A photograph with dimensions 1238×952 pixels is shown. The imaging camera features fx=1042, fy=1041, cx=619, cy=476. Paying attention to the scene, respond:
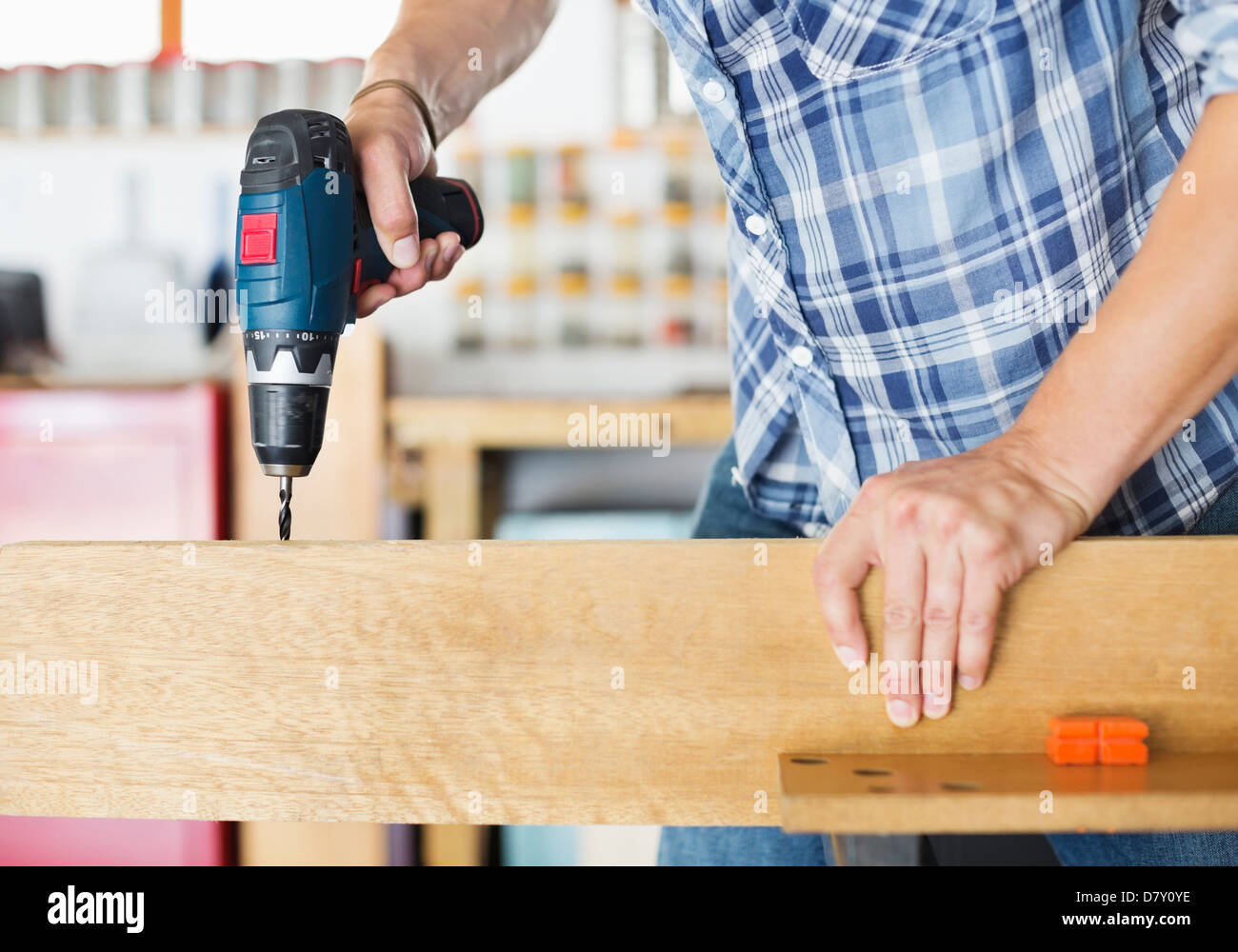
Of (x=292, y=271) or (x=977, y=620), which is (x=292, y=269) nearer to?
(x=292, y=271)

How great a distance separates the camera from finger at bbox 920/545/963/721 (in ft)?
1.78

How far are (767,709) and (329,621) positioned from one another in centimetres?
25

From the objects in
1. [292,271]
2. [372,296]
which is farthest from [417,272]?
[292,271]

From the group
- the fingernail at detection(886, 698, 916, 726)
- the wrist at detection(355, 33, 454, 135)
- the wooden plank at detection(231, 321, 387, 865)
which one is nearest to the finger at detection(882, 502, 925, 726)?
the fingernail at detection(886, 698, 916, 726)

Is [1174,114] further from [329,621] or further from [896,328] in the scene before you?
[329,621]

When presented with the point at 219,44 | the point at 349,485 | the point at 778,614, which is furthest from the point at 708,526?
the point at 219,44

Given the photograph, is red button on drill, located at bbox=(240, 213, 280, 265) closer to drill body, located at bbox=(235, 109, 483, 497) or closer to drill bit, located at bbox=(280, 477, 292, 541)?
drill body, located at bbox=(235, 109, 483, 497)

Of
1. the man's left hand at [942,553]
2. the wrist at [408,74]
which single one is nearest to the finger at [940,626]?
the man's left hand at [942,553]

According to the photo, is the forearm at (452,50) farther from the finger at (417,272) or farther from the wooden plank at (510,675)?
the wooden plank at (510,675)

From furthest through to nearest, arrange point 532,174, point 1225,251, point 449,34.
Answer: point 532,174 → point 449,34 → point 1225,251

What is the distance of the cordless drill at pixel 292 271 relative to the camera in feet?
2.49

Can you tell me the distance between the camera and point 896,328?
0.79 m

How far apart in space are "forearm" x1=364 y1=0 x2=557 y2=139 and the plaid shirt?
0.81 feet

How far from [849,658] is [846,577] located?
5 cm
